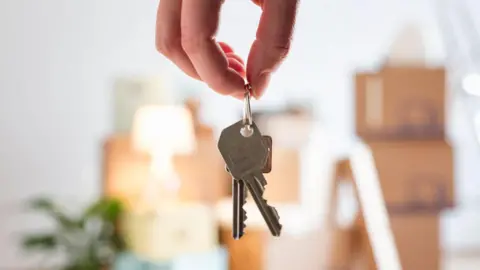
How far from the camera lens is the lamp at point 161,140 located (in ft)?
8.66

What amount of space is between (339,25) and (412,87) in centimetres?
129

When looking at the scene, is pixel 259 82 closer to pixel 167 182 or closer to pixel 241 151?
pixel 241 151

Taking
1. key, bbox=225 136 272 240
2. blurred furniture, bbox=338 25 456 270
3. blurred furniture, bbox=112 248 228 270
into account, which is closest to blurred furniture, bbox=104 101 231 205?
blurred furniture, bbox=112 248 228 270

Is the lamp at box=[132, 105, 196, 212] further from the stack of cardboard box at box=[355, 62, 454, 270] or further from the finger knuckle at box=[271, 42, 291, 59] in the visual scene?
the finger knuckle at box=[271, 42, 291, 59]

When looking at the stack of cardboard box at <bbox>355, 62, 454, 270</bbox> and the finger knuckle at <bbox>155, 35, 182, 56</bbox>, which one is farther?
the stack of cardboard box at <bbox>355, 62, 454, 270</bbox>

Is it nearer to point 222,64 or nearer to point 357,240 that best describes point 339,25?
point 357,240

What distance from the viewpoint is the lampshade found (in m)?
2.64

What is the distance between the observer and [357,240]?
246 cm

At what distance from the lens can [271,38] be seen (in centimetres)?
43

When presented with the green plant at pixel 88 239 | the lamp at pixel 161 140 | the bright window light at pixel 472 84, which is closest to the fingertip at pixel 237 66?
the lamp at pixel 161 140

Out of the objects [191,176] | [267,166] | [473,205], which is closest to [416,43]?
[191,176]

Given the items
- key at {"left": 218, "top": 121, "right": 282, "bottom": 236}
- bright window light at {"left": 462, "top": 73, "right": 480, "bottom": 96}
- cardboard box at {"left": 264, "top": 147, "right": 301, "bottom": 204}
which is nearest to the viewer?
key at {"left": 218, "top": 121, "right": 282, "bottom": 236}

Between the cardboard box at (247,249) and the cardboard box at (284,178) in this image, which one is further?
the cardboard box at (284,178)

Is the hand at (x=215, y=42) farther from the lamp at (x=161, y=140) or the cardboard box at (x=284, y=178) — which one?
the cardboard box at (x=284, y=178)
